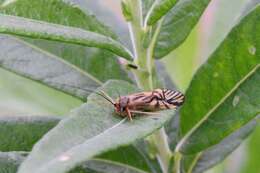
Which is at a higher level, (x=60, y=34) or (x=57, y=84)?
(x=60, y=34)

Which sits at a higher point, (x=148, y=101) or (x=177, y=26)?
(x=177, y=26)

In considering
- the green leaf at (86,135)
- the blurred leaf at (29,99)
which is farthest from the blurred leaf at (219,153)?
the blurred leaf at (29,99)

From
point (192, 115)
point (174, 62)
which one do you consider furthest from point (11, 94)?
point (192, 115)

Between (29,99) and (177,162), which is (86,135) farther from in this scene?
(29,99)

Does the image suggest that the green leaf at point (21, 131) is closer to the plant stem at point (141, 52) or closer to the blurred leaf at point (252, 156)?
the plant stem at point (141, 52)

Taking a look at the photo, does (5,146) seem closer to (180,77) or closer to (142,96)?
(142,96)

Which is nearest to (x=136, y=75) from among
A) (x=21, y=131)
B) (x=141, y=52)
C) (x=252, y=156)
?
(x=141, y=52)

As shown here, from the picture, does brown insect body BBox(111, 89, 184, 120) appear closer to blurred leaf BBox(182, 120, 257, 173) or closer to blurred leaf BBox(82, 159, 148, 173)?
blurred leaf BBox(82, 159, 148, 173)
